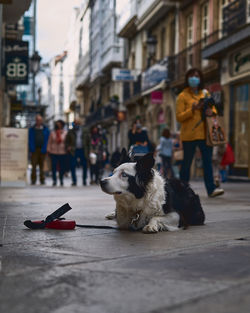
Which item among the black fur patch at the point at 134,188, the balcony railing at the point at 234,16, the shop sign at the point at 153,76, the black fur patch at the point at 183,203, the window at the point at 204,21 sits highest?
the window at the point at 204,21

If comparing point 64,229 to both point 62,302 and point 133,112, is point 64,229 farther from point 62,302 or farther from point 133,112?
point 133,112

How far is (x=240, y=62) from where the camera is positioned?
20719mm

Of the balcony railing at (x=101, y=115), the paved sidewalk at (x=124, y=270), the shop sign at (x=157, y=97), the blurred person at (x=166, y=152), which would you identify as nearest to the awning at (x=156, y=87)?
the shop sign at (x=157, y=97)

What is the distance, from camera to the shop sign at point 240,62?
20.1m

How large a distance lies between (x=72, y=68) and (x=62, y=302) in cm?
8176

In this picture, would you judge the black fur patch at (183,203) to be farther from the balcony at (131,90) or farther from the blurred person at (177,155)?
the balcony at (131,90)

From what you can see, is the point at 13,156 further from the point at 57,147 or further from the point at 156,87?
the point at 156,87

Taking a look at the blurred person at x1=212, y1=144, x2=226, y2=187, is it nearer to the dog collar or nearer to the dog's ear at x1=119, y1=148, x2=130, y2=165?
the dog collar

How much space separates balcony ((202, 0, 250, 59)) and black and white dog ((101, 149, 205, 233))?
564 inches

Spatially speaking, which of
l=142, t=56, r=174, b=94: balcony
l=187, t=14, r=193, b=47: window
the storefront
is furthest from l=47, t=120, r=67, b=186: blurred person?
l=142, t=56, r=174, b=94: balcony

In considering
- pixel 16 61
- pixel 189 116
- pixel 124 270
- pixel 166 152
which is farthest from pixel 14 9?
pixel 124 270

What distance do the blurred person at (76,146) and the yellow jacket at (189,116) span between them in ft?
23.2

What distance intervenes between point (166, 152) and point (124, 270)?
1617cm

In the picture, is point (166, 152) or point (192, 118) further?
point (166, 152)
